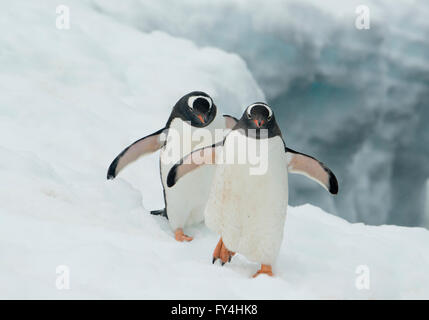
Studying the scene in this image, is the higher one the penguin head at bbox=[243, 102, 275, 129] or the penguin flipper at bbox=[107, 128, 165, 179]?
the penguin flipper at bbox=[107, 128, 165, 179]

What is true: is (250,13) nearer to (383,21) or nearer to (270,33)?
(270,33)

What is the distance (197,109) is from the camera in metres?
1.94

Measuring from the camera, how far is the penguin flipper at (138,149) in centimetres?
202

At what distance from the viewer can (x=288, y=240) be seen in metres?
2.00

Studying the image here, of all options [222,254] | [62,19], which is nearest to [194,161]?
[222,254]

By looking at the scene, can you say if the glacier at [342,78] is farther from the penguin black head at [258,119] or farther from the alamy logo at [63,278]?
the alamy logo at [63,278]

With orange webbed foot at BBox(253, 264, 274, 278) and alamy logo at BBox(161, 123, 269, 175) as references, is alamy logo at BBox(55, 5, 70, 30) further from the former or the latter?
orange webbed foot at BBox(253, 264, 274, 278)

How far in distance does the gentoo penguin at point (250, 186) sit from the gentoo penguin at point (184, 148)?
12.7 inches

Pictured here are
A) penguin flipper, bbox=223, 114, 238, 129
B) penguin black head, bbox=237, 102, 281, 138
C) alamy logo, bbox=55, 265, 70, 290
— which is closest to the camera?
alamy logo, bbox=55, 265, 70, 290

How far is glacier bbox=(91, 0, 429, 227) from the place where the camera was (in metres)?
5.43

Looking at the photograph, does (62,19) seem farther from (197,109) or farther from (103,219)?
(103,219)

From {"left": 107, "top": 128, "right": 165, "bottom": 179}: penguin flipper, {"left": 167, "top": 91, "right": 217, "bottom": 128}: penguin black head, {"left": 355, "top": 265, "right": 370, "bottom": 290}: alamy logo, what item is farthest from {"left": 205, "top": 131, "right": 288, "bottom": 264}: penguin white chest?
{"left": 107, "top": 128, "right": 165, "bottom": 179}: penguin flipper

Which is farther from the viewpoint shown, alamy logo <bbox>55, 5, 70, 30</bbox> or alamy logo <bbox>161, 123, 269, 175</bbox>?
alamy logo <bbox>55, 5, 70, 30</bbox>

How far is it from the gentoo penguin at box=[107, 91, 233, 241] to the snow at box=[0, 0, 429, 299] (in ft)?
0.34
